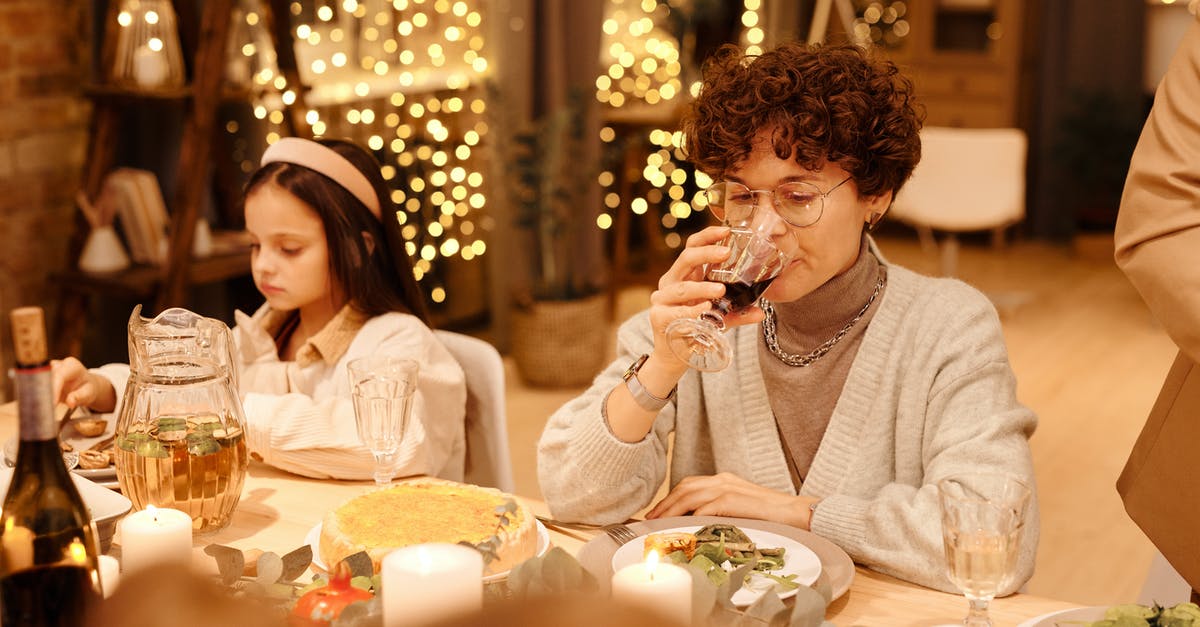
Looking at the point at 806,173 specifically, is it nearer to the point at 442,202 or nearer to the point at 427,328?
the point at 427,328

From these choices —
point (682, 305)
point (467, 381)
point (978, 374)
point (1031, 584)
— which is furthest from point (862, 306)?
point (1031, 584)

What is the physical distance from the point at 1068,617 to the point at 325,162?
52.9 inches

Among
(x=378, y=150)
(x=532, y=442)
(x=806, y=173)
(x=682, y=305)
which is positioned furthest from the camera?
(x=378, y=150)

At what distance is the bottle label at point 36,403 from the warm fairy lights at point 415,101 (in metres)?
3.24

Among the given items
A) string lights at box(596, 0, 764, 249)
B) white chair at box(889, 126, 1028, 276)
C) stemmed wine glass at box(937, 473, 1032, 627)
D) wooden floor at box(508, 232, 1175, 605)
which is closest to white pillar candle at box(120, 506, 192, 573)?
stemmed wine glass at box(937, 473, 1032, 627)

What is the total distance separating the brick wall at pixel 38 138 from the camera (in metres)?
3.61

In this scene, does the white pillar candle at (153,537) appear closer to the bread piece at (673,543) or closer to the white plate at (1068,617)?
the bread piece at (673,543)

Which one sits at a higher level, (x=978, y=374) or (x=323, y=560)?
Result: (x=978, y=374)

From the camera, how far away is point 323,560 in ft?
4.98

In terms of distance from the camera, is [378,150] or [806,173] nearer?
[806,173]

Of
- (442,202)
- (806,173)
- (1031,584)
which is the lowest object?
(1031,584)

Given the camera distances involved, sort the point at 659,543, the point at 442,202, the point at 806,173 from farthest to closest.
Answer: the point at 442,202 < the point at 806,173 < the point at 659,543

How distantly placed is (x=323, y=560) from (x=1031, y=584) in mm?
2392

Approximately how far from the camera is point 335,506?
1.71 meters
